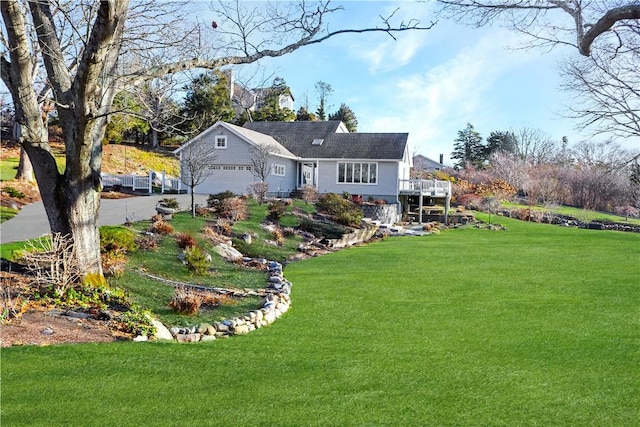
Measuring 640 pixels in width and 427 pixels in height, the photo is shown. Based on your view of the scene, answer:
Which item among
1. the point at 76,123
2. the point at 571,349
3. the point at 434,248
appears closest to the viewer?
the point at 571,349

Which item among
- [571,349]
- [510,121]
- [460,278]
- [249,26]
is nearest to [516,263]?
[460,278]

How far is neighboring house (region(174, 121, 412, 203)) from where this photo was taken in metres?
26.3

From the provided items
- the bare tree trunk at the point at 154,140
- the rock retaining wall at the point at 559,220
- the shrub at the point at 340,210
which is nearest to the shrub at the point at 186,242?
the shrub at the point at 340,210

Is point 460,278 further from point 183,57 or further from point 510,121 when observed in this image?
point 510,121

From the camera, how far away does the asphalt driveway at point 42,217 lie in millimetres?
11117

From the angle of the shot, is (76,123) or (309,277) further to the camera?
(309,277)

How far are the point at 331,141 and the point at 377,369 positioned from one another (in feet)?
83.9

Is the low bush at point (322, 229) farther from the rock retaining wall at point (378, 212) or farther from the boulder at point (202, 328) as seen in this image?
the boulder at point (202, 328)

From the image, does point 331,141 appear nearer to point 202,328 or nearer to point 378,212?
point 378,212

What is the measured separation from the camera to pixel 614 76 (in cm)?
1772

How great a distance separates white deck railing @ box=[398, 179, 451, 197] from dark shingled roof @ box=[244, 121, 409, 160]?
1.83 m

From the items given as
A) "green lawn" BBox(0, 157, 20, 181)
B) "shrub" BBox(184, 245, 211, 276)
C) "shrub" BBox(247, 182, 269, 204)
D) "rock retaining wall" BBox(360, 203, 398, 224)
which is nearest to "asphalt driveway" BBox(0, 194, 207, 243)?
"shrub" BBox(184, 245, 211, 276)

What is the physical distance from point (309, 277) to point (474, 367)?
19.4 feet

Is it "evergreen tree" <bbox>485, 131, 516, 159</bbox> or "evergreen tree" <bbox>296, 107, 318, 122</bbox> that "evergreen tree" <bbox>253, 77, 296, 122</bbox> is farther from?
"evergreen tree" <bbox>485, 131, 516, 159</bbox>
